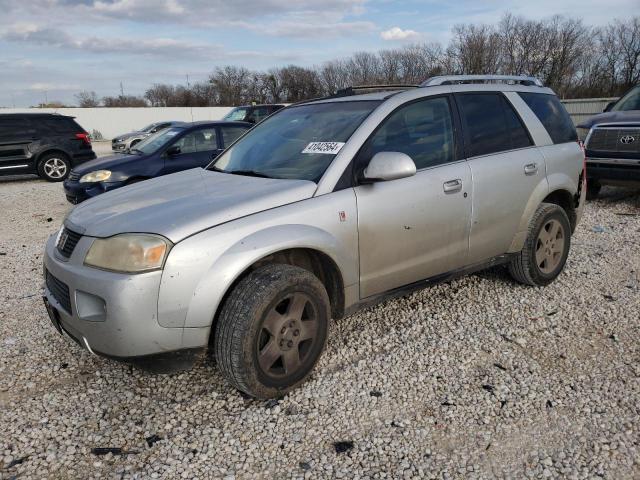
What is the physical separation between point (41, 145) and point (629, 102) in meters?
12.6

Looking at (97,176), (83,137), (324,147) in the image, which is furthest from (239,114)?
(324,147)

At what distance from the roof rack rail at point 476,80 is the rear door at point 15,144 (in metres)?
11.5

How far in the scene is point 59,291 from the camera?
2.93 m

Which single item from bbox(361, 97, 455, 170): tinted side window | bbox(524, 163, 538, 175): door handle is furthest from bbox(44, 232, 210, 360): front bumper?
bbox(524, 163, 538, 175): door handle

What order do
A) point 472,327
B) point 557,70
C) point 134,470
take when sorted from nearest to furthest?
1. point 134,470
2. point 472,327
3. point 557,70

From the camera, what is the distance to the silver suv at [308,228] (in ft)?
8.52

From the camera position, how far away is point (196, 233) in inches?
103

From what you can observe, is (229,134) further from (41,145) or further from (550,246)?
(41,145)

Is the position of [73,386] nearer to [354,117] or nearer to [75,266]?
[75,266]

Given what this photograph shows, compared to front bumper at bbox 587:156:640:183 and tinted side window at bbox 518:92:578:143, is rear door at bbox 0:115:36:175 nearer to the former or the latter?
tinted side window at bbox 518:92:578:143

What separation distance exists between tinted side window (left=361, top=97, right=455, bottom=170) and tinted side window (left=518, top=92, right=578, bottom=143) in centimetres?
112

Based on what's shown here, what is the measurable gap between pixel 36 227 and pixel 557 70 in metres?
51.0

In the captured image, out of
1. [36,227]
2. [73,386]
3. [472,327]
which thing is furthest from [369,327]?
[36,227]

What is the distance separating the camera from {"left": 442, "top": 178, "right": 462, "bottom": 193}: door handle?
353 cm
